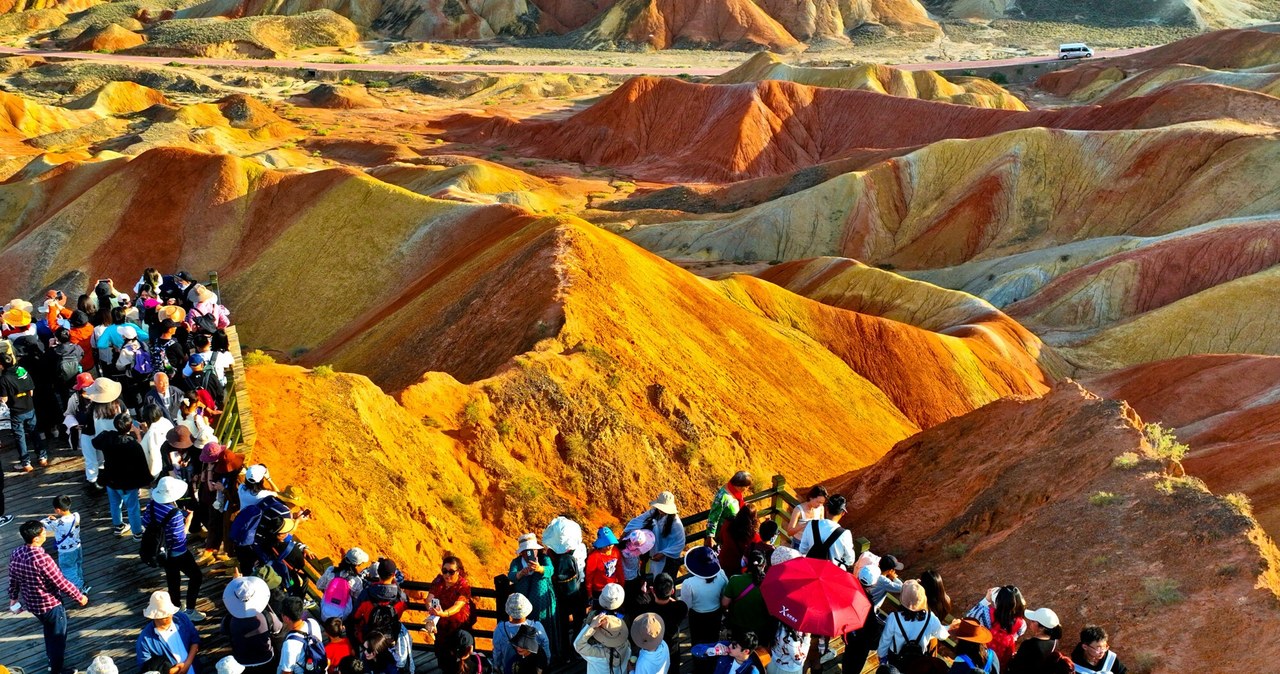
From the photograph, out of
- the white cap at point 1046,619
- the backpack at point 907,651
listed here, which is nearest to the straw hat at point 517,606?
the backpack at point 907,651

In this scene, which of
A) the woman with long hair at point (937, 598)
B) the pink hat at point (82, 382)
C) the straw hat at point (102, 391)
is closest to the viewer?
the woman with long hair at point (937, 598)

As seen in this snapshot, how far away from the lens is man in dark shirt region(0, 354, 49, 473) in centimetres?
1319

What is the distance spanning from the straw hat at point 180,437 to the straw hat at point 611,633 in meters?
5.49

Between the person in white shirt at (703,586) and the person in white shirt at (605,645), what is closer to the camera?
the person in white shirt at (605,645)

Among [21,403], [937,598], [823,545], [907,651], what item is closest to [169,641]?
[823,545]

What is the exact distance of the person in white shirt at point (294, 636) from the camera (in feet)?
28.2

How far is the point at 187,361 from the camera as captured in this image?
1457 centimetres

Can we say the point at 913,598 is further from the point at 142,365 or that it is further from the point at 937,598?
the point at 142,365

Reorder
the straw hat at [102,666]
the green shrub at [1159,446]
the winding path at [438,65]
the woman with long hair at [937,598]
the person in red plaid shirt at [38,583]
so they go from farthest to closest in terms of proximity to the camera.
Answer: the winding path at [438,65]
the green shrub at [1159,446]
the person in red plaid shirt at [38,583]
the woman with long hair at [937,598]
the straw hat at [102,666]

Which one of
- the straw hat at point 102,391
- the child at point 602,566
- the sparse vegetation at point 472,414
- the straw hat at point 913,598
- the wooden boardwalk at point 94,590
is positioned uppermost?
the straw hat at point 102,391

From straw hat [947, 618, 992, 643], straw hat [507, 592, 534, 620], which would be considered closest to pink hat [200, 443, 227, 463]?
straw hat [507, 592, 534, 620]

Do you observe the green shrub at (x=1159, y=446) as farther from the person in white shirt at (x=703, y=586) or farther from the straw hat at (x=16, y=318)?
the straw hat at (x=16, y=318)

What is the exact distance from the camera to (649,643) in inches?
341

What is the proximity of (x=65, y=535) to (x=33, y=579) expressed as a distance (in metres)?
0.87
